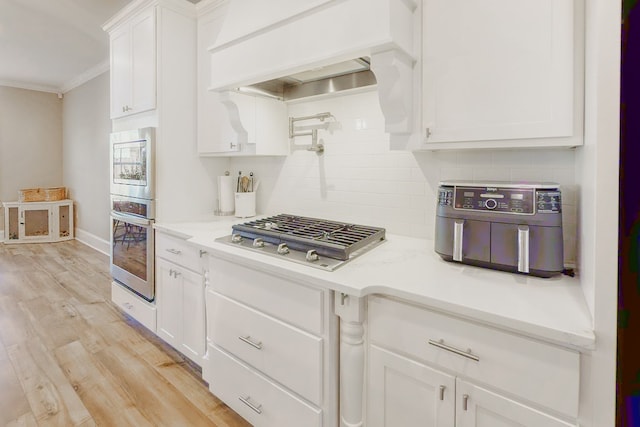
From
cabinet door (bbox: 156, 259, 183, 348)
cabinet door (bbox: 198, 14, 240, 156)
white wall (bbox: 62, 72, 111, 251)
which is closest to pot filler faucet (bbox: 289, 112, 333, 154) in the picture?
cabinet door (bbox: 198, 14, 240, 156)

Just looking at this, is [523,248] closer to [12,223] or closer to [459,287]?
[459,287]


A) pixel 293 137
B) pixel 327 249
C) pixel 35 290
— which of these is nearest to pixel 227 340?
pixel 327 249

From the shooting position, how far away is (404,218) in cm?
191

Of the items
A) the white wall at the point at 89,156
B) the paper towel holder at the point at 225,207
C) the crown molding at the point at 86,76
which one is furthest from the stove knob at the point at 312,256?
the crown molding at the point at 86,76

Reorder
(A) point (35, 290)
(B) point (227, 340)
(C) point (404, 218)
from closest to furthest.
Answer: (B) point (227, 340) → (C) point (404, 218) → (A) point (35, 290)

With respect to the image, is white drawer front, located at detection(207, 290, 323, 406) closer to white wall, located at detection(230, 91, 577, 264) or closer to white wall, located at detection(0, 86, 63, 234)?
white wall, located at detection(230, 91, 577, 264)

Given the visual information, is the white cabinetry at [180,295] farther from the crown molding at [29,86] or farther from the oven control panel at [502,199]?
the crown molding at [29,86]

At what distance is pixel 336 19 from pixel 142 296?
235 centimetres

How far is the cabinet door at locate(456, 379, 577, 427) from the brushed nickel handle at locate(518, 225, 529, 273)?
1.48 ft

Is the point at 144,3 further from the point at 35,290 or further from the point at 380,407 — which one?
the point at 35,290

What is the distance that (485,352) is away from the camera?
1009mm

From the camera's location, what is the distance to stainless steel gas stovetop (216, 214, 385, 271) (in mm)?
1463

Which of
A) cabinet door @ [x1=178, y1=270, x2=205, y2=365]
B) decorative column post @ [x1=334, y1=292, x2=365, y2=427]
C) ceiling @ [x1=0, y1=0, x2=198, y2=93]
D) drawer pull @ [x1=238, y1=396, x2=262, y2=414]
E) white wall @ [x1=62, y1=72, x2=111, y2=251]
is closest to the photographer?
decorative column post @ [x1=334, y1=292, x2=365, y2=427]

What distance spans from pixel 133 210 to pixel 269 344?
69.1 inches
